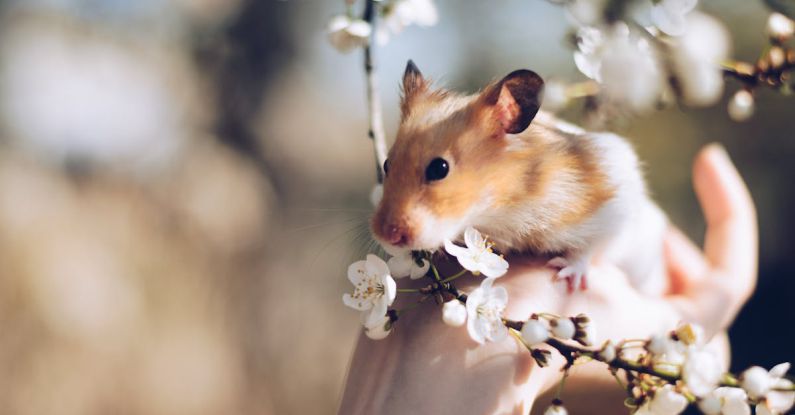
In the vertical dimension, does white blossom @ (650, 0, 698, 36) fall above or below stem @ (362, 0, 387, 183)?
above

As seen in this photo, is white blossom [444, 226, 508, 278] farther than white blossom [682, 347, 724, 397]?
Yes

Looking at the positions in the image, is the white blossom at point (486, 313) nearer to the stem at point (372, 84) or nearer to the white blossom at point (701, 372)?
the white blossom at point (701, 372)

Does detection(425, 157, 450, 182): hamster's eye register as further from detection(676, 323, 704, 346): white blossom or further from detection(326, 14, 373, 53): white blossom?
detection(676, 323, 704, 346): white blossom

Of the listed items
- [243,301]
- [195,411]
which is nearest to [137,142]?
[243,301]

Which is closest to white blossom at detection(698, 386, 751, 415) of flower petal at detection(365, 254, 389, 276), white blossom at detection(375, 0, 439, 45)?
flower petal at detection(365, 254, 389, 276)

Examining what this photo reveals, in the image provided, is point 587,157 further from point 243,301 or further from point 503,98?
point 243,301

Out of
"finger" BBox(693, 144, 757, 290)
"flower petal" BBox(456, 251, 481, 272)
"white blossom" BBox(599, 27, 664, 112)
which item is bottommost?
"finger" BBox(693, 144, 757, 290)
